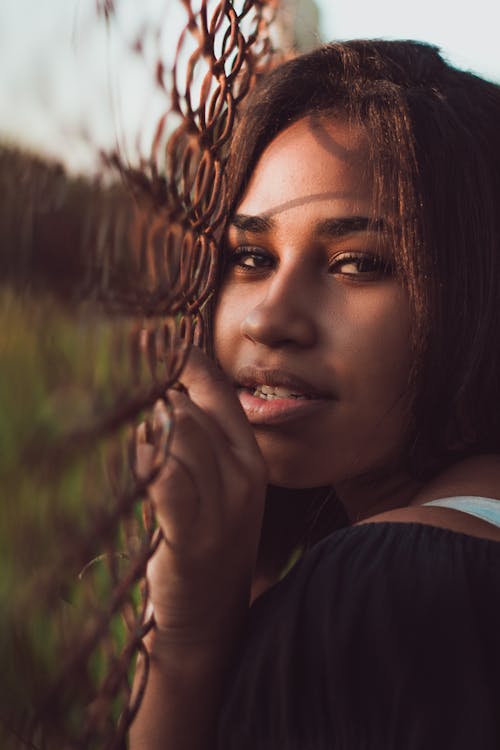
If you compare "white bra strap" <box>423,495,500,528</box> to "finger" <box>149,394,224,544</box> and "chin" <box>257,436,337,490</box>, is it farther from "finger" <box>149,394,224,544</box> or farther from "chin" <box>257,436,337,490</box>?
"finger" <box>149,394,224,544</box>

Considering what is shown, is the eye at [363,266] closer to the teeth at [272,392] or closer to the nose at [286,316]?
the nose at [286,316]

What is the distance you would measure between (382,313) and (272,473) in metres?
0.28

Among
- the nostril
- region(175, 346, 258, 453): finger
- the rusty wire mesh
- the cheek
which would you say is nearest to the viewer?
the rusty wire mesh

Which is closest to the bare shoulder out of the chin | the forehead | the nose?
the chin

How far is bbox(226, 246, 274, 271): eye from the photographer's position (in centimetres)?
141

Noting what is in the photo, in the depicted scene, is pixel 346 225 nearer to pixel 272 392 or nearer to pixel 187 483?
pixel 272 392

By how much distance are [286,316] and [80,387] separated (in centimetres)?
84

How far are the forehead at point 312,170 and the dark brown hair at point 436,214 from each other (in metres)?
0.02

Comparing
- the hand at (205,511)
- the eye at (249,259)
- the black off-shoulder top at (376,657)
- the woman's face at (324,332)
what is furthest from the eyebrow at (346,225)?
the black off-shoulder top at (376,657)

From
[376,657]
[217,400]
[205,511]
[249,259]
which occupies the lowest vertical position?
[376,657]

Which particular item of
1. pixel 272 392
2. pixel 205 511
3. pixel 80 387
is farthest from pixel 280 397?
pixel 80 387

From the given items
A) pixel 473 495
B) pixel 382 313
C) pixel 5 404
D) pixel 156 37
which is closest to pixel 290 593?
pixel 473 495

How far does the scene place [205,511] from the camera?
3.14ft

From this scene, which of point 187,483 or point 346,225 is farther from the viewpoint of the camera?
point 346,225
